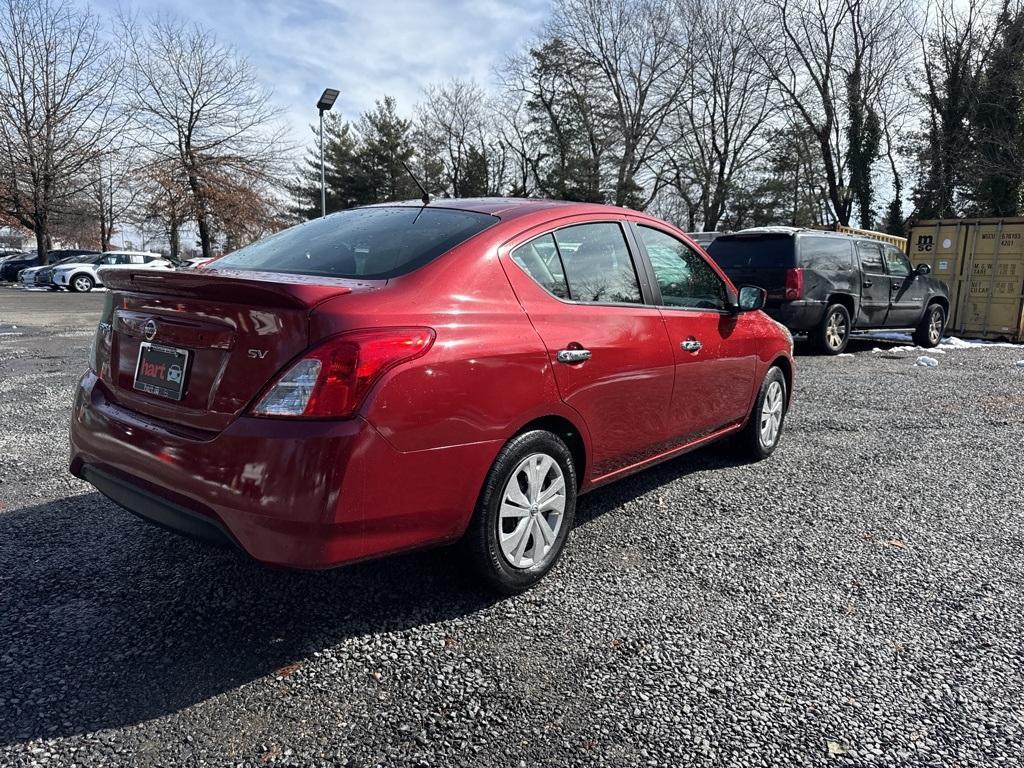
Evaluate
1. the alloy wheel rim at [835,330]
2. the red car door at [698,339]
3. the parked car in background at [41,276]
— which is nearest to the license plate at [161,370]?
the red car door at [698,339]

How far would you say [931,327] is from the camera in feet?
41.0

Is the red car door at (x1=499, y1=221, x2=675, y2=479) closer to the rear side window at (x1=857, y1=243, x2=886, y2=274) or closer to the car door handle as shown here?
the car door handle

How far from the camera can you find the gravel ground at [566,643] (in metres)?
Result: 2.07

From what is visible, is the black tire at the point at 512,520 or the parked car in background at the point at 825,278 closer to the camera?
the black tire at the point at 512,520

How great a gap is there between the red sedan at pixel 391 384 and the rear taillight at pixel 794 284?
23.2 ft

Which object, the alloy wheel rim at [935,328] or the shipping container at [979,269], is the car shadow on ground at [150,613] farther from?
the shipping container at [979,269]

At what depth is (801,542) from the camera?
357 centimetres

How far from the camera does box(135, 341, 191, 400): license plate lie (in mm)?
2502

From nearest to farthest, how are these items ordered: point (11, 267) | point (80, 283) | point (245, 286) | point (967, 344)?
point (245, 286) < point (967, 344) < point (80, 283) < point (11, 267)

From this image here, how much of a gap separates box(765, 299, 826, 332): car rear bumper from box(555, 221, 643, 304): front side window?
7.06 m

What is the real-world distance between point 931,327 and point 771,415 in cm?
938

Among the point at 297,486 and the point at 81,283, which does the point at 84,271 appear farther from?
the point at 297,486

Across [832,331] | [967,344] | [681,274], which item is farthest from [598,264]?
[967,344]

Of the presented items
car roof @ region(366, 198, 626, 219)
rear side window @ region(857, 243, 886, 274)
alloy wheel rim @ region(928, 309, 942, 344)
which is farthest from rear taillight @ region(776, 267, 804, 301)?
car roof @ region(366, 198, 626, 219)
